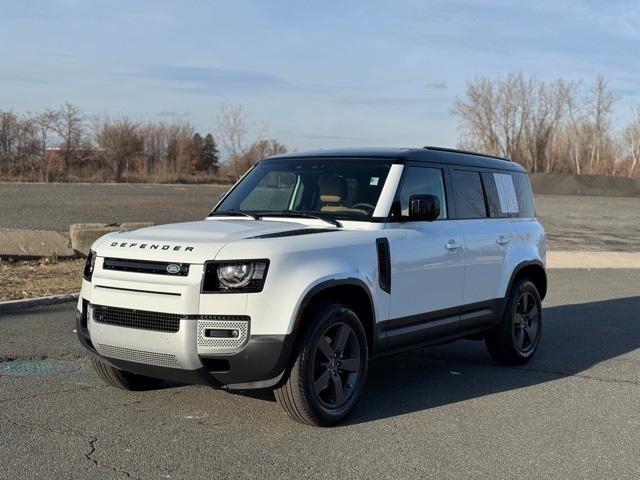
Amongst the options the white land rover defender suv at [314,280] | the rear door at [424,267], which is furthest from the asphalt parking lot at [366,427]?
the rear door at [424,267]

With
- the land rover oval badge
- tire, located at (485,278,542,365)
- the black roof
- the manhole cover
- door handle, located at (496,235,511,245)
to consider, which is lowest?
the manhole cover

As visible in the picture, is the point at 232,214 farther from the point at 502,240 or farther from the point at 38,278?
the point at 38,278

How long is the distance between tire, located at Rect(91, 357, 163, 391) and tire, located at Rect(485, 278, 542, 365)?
127 inches

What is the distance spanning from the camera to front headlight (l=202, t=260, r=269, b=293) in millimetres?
4953

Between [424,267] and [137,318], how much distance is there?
2296mm

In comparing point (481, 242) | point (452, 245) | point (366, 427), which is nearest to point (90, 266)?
point (366, 427)

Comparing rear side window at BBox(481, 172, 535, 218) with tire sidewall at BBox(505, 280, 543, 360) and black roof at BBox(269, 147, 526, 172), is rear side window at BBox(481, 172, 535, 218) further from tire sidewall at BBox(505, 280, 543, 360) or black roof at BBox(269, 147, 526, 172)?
tire sidewall at BBox(505, 280, 543, 360)

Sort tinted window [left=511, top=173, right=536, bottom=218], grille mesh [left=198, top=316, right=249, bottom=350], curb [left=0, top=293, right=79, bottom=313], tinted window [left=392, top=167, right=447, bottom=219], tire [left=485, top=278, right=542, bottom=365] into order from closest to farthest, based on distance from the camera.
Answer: grille mesh [left=198, top=316, right=249, bottom=350] < tinted window [left=392, top=167, right=447, bottom=219] < tire [left=485, top=278, right=542, bottom=365] < tinted window [left=511, top=173, right=536, bottom=218] < curb [left=0, top=293, right=79, bottom=313]

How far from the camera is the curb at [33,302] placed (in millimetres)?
9344

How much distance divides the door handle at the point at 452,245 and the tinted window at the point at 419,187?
0.78 feet

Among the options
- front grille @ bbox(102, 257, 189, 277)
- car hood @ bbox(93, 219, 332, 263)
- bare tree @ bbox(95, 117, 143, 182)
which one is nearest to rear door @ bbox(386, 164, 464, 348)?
car hood @ bbox(93, 219, 332, 263)

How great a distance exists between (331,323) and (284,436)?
81 centimetres

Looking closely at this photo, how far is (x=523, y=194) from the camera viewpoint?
27.1 ft

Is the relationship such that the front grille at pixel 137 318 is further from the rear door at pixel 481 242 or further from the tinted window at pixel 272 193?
the rear door at pixel 481 242
